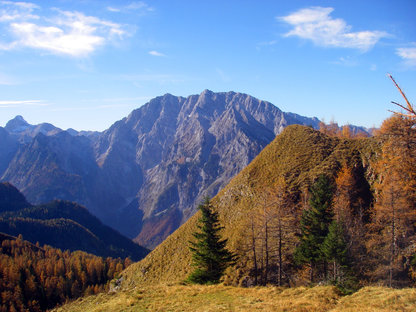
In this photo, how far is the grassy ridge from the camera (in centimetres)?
2009

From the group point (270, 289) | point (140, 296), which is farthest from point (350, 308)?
point (140, 296)

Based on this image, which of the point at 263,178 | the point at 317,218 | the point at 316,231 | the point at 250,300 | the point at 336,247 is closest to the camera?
the point at 250,300

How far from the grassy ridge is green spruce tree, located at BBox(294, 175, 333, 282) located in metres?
13.9

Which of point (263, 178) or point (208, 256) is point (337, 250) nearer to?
→ point (208, 256)

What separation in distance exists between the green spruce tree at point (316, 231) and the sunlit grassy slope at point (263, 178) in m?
16.5

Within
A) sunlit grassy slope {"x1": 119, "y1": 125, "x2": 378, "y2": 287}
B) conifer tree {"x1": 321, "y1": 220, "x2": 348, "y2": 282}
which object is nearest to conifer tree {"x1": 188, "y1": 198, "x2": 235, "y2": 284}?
sunlit grassy slope {"x1": 119, "y1": 125, "x2": 378, "y2": 287}

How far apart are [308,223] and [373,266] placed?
1159 centimetres

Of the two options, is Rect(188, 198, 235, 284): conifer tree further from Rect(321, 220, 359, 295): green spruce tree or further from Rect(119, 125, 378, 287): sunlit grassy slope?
Rect(321, 220, 359, 295): green spruce tree

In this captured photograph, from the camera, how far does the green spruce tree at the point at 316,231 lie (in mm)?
40997

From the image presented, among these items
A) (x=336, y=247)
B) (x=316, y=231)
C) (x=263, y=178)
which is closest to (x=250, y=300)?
(x=336, y=247)

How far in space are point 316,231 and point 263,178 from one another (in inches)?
1240

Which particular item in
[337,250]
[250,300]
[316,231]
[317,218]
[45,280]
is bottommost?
[45,280]

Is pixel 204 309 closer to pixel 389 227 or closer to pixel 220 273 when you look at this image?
pixel 220 273

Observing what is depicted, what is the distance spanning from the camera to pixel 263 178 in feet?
238
